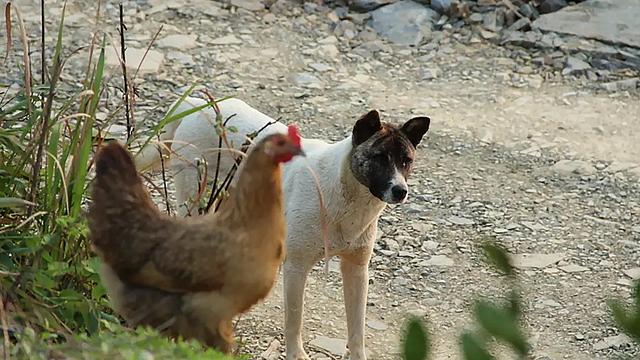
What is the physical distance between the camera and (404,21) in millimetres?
9023

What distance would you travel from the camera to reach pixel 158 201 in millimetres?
6461

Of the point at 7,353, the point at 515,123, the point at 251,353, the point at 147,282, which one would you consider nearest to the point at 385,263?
the point at 251,353

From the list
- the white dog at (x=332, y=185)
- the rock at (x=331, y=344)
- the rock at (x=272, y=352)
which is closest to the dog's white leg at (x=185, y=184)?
the white dog at (x=332, y=185)

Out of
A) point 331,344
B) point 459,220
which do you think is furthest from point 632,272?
point 331,344

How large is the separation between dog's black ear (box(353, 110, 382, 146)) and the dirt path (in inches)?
44.1

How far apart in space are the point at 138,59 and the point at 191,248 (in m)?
4.77

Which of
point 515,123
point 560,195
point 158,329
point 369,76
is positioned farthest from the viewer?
point 369,76

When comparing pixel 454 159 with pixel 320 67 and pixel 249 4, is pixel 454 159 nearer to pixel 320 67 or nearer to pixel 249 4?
pixel 320 67

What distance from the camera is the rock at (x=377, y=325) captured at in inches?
226

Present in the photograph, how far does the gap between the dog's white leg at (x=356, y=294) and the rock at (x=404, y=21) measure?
3.87 m

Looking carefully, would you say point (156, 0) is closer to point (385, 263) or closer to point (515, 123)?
point (515, 123)

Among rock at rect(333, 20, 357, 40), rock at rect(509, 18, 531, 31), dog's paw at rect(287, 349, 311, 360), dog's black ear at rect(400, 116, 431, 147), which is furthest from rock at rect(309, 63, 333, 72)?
dog's black ear at rect(400, 116, 431, 147)

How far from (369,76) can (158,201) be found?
2395 mm

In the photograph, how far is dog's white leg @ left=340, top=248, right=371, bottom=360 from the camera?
5.18 meters
